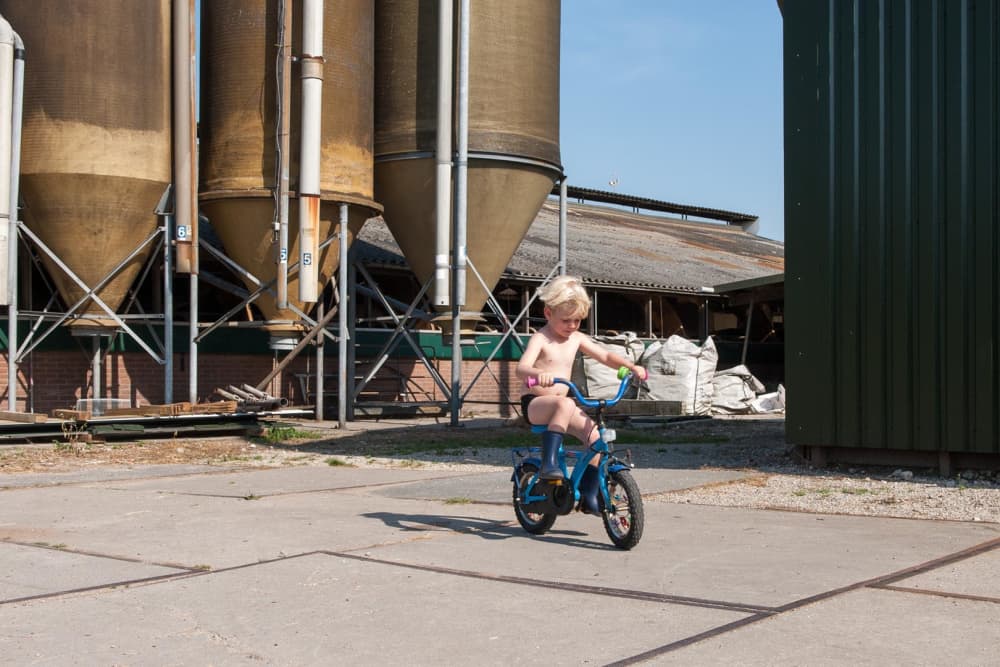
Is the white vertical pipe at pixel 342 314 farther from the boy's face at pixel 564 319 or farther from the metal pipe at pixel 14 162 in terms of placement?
the boy's face at pixel 564 319

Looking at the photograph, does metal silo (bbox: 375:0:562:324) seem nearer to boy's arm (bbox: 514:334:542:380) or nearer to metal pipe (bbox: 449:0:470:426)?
metal pipe (bbox: 449:0:470:426)

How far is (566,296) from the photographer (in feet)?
22.5

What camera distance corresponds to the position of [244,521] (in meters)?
8.12

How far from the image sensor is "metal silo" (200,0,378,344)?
1834 cm

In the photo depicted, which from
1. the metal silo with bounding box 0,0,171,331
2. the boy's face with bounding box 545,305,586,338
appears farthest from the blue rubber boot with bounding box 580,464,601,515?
the metal silo with bounding box 0,0,171,331

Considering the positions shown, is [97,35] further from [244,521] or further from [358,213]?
[244,521]

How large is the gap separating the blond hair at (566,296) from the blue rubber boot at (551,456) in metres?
0.73

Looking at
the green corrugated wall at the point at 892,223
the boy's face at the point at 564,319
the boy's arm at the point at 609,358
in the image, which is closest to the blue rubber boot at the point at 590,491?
the boy's arm at the point at 609,358

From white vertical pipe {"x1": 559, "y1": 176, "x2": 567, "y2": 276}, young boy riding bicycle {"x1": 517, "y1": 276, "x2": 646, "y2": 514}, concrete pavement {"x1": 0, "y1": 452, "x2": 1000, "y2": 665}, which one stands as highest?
white vertical pipe {"x1": 559, "y1": 176, "x2": 567, "y2": 276}

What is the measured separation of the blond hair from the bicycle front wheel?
994 mm

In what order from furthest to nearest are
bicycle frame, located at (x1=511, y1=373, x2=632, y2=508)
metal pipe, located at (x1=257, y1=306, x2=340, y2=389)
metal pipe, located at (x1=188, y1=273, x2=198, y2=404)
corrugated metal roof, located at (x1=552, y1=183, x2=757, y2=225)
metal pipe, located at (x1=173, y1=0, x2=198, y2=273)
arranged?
1. corrugated metal roof, located at (x1=552, y1=183, x2=757, y2=225)
2. metal pipe, located at (x1=257, y1=306, x2=340, y2=389)
3. metal pipe, located at (x1=188, y1=273, x2=198, y2=404)
4. metal pipe, located at (x1=173, y1=0, x2=198, y2=273)
5. bicycle frame, located at (x1=511, y1=373, x2=632, y2=508)

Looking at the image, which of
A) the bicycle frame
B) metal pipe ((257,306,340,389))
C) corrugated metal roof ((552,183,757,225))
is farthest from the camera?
corrugated metal roof ((552,183,757,225))

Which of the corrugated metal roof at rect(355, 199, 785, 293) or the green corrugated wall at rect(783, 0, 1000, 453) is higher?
the corrugated metal roof at rect(355, 199, 785, 293)

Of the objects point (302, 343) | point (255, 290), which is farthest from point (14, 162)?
point (302, 343)
